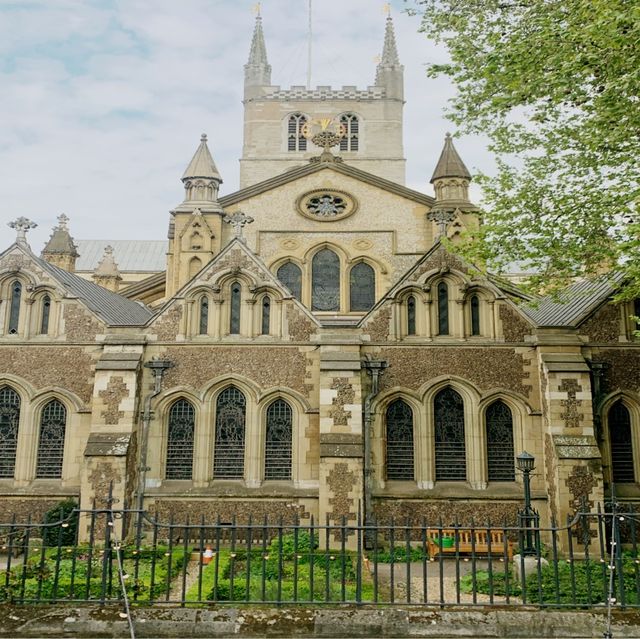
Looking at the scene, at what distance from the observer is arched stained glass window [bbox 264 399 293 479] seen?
15672 mm

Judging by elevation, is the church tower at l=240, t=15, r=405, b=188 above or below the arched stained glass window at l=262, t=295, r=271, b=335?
above

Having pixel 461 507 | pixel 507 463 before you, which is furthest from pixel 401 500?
pixel 507 463

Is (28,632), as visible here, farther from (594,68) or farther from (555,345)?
(555,345)

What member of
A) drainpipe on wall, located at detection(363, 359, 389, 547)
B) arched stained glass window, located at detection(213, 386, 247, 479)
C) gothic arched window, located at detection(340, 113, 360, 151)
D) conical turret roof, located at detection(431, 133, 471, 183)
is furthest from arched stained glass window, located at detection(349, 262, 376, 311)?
gothic arched window, located at detection(340, 113, 360, 151)

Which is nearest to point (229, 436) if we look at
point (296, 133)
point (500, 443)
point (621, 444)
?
point (500, 443)

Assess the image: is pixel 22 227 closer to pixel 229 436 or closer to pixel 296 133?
pixel 229 436

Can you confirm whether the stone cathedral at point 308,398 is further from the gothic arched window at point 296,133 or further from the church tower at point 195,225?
the gothic arched window at point 296,133

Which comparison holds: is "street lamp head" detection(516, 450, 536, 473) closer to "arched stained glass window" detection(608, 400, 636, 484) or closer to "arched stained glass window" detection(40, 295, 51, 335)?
"arched stained glass window" detection(608, 400, 636, 484)

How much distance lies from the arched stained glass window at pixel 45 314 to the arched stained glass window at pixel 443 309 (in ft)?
33.3

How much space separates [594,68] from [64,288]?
43.0 feet

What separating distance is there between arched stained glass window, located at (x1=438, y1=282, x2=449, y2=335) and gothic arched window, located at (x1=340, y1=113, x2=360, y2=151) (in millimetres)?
28386

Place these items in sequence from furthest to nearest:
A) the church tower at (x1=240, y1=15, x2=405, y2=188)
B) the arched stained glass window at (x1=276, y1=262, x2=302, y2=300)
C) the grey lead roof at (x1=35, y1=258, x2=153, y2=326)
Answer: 1. the church tower at (x1=240, y1=15, x2=405, y2=188)
2. the arched stained glass window at (x1=276, y1=262, x2=302, y2=300)
3. the grey lead roof at (x1=35, y1=258, x2=153, y2=326)

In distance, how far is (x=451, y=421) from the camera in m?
15.7

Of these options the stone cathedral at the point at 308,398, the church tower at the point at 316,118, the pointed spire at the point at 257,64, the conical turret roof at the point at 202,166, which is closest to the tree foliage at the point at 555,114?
the stone cathedral at the point at 308,398
